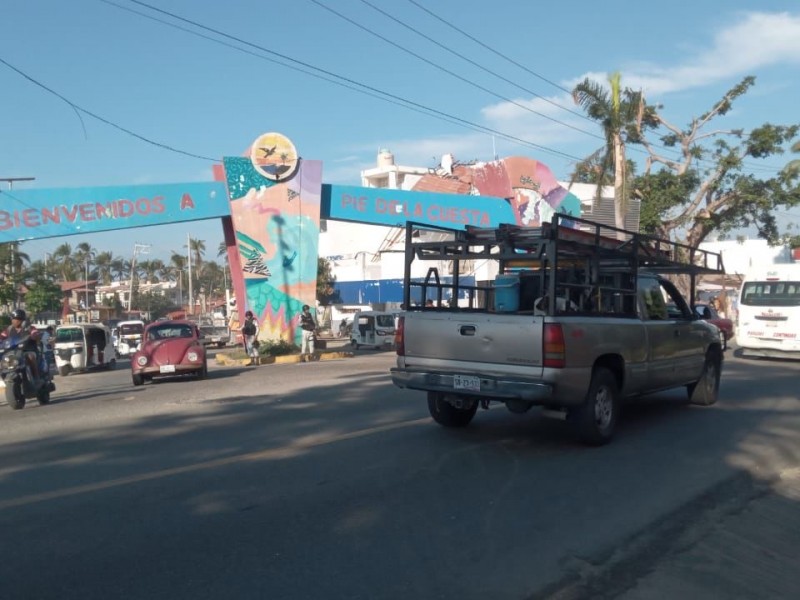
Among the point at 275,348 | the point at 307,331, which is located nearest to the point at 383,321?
the point at 307,331

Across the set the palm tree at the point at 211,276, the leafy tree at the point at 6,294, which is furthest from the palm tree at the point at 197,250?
the leafy tree at the point at 6,294

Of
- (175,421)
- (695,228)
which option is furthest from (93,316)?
(175,421)

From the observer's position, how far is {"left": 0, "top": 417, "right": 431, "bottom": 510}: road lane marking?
685 cm

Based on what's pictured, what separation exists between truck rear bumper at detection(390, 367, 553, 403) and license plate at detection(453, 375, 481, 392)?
2 centimetres

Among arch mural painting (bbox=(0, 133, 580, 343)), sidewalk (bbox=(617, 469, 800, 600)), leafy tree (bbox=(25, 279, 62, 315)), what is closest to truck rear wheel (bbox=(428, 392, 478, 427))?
sidewalk (bbox=(617, 469, 800, 600))

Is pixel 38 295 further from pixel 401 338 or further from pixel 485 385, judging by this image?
pixel 485 385

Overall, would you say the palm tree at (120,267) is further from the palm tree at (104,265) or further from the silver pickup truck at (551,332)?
the silver pickup truck at (551,332)

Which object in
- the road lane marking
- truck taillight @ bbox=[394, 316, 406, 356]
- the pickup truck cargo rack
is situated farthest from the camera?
truck taillight @ bbox=[394, 316, 406, 356]

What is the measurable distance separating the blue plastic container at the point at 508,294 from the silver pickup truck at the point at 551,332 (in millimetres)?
13

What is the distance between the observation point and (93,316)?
7156 centimetres

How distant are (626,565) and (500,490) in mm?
1762

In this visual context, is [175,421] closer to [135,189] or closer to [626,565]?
[626,565]

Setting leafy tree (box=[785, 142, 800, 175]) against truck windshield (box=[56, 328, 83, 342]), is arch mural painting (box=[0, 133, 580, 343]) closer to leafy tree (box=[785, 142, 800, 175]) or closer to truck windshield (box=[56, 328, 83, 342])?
truck windshield (box=[56, 328, 83, 342])

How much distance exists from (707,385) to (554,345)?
4904 mm
